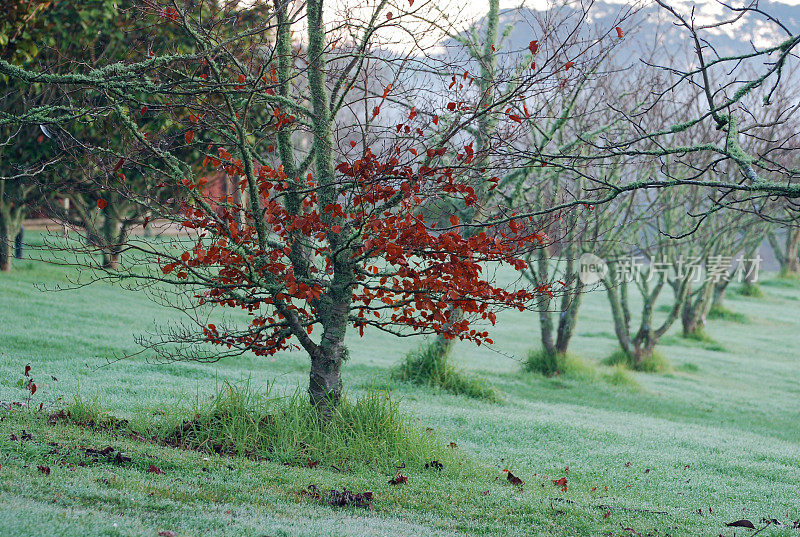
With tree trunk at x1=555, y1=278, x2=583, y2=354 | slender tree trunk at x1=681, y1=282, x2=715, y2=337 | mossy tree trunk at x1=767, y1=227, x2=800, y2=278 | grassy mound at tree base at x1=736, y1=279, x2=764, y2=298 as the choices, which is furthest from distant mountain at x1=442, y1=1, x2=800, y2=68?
mossy tree trunk at x1=767, y1=227, x2=800, y2=278

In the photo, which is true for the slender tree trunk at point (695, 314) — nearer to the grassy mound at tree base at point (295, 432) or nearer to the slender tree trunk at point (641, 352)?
the slender tree trunk at point (641, 352)

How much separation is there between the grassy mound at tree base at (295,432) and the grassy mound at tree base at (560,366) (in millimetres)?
7776

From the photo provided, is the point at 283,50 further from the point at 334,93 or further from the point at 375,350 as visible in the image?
the point at 375,350

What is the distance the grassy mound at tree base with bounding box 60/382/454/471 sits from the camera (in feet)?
20.4

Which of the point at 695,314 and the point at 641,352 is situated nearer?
the point at 641,352

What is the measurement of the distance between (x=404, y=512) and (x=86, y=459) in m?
2.38

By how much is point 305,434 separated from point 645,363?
39.3ft

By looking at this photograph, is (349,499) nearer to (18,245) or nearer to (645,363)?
(18,245)

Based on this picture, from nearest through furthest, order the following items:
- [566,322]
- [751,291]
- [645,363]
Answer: [566,322]
[645,363]
[751,291]

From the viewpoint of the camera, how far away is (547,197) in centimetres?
1354

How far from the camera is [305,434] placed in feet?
21.0

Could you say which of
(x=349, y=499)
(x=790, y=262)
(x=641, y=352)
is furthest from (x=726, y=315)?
(x=349, y=499)

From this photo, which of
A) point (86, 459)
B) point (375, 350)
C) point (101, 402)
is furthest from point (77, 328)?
point (86, 459)

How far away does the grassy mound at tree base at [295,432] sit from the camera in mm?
6227
